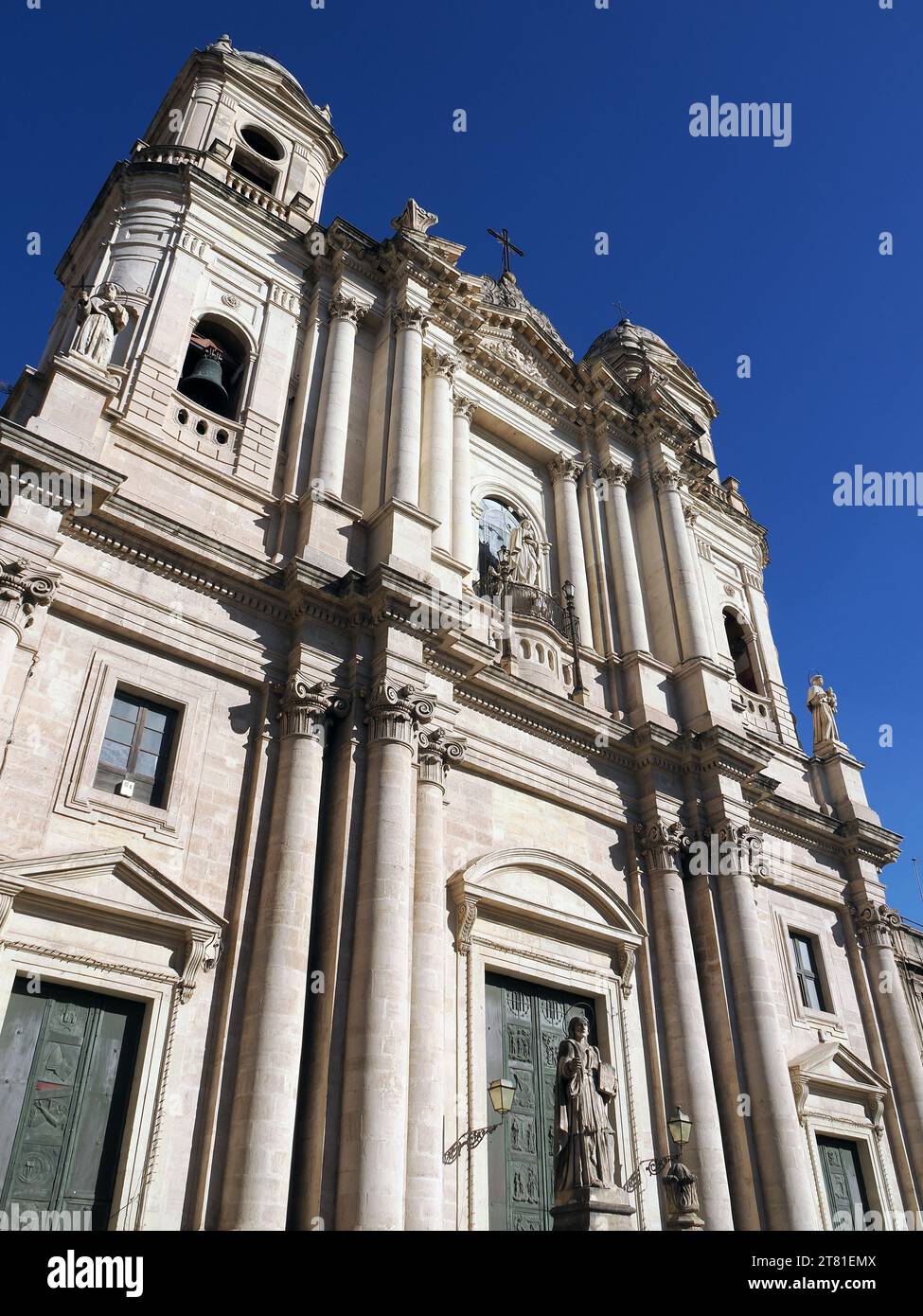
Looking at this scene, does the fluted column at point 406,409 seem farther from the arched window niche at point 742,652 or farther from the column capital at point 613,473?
the arched window niche at point 742,652

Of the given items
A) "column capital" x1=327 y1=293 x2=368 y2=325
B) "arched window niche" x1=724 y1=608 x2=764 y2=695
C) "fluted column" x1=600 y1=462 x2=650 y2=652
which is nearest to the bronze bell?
"column capital" x1=327 y1=293 x2=368 y2=325

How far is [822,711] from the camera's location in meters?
24.2

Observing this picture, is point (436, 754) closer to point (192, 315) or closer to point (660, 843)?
point (660, 843)

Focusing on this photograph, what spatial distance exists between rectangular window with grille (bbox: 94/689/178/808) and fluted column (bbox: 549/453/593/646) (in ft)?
31.3

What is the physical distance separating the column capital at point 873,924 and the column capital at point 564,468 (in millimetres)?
10941

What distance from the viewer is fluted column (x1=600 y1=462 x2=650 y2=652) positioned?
20.6 meters

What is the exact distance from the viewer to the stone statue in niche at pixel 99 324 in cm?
1479

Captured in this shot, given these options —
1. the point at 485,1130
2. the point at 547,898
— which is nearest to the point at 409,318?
the point at 547,898

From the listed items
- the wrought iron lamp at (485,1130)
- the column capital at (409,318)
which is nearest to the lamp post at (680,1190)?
the wrought iron lamp at (485,1130)

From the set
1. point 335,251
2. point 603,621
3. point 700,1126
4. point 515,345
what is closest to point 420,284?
point 335,251

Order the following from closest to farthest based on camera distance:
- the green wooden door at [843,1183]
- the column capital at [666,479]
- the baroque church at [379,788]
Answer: the baroque church at [379,788], the green wooden door at [843,1183], the column capital at [666,479]

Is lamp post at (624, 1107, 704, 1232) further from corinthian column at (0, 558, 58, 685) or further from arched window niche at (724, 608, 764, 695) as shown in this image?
arched window niche at (724, 608, 764, 695)

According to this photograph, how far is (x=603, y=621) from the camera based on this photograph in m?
20.9

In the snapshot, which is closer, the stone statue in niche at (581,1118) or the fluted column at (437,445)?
the stone statue in niche at (581,1118)
